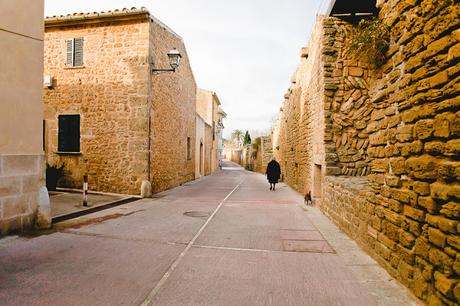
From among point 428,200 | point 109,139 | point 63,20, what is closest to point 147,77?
point 109,139

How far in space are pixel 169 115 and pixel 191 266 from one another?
10634 mm

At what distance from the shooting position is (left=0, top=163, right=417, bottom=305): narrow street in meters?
3.18

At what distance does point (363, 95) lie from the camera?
8414mm

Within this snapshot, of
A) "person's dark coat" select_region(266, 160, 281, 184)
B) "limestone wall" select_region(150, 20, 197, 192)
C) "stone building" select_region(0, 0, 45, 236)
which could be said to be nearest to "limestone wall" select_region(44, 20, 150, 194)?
"limestone wall" select_region(150, 20, 197, 192)

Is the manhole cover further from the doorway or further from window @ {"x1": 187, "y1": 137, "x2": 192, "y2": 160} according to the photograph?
window @ {"x1": 187, "y1": 137, "x2": 192, "y2": 160}

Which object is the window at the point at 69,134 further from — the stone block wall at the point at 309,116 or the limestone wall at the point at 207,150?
the limestone wall at the point at 207,150

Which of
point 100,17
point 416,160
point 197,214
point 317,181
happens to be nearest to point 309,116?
point 317,181

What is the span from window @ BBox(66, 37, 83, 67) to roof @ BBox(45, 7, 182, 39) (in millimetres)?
677

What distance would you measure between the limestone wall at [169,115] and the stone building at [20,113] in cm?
565

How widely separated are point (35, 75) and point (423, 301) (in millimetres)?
7153

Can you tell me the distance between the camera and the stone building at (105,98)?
11.1 metres

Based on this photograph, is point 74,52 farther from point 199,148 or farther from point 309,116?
point 199,148

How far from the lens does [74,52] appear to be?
11.7 meters

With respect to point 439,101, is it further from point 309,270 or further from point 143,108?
point 143,108
